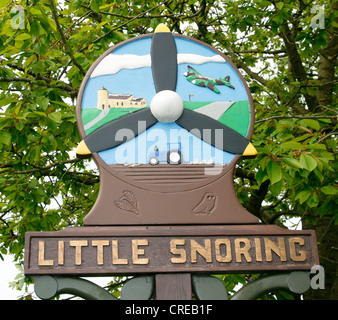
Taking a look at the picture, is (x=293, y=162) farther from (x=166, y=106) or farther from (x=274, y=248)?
(x=166, y=106)

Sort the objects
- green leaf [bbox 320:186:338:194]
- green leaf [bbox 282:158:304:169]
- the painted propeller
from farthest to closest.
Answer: green leaf [bbox 320:186:338:194] < green leaf [bbox 282:158:304:169] < the painted propeller

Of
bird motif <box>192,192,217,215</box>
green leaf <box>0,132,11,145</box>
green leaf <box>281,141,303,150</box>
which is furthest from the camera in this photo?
green leaf <box>0,132,11,145</box>

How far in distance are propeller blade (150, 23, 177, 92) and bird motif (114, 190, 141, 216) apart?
2.39 feet

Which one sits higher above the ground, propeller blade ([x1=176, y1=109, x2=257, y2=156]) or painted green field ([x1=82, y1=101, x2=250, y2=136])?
painted green field ([x1=82, y1=101, x2=250, y2=136])

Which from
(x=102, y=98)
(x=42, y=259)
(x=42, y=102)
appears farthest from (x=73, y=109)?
(x=42, y=259)

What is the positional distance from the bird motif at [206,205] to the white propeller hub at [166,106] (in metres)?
0.54

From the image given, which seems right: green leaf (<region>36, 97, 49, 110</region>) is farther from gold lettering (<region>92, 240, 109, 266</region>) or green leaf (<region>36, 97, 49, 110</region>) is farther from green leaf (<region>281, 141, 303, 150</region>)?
green leaf (<region>281, 141, 303, 150</region>)

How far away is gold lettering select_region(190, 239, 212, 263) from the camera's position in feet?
9.51

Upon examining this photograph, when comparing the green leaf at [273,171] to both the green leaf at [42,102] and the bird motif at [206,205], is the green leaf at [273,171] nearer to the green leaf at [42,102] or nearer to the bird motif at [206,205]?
the bird motif at [206,205]

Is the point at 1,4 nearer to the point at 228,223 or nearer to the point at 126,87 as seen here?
the point at 126,87

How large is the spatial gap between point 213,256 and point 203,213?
27cm

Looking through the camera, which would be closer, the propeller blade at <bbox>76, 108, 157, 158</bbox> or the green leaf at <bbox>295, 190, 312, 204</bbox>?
the propeller blade at <bbox>76, 108, 157, 158</bbox>

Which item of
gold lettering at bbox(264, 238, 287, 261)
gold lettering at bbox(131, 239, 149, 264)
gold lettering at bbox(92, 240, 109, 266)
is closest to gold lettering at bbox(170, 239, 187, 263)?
gold lettering at bbox(131, 239, 149, 264)
